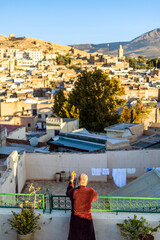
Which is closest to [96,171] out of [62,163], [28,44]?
[62,163]

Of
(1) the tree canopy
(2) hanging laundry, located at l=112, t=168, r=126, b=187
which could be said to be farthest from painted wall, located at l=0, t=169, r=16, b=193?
(1) the tree canopy

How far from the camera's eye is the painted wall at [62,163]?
7641mm

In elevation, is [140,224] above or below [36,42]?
below

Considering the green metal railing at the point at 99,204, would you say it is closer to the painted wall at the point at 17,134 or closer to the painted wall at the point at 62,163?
the painted wall at the point at 62,163

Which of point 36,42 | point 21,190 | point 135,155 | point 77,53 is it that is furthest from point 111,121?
point 36,42

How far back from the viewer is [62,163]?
7676mm

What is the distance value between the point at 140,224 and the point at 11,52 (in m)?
96.6

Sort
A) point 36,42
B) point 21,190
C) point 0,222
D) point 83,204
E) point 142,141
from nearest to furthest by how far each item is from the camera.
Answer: point 83,204, point 0,222, point 21,190, point 142,141, point 36,42

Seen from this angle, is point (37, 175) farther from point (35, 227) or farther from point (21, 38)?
point (21, 38)

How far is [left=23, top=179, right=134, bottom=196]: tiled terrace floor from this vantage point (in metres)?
7.15

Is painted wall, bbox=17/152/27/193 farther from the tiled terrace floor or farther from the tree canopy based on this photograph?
the tree canopy

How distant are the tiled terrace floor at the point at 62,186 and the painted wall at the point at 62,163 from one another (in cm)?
15

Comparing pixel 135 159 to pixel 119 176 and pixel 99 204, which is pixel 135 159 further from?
pixel 99 204

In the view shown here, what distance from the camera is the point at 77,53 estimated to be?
112 meters
